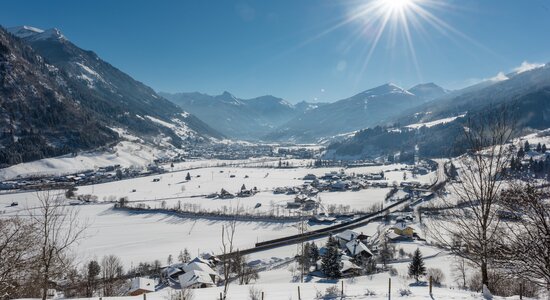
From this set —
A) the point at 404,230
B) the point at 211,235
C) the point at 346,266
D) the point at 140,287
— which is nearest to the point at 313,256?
the point at 346,266

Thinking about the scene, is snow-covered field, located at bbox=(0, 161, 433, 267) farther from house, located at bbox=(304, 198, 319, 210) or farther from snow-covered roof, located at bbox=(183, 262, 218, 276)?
snow-covered roof, located at bbox=(183, 262, 218, 276)

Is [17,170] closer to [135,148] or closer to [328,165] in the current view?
[135,148]

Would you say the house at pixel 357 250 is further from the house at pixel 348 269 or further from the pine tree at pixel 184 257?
the pine tree at pixel 184 257

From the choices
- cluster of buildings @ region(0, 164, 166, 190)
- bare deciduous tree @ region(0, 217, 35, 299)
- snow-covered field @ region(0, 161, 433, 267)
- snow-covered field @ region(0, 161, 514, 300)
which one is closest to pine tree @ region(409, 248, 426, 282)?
snow-covered field @ region(0, 161, 514, 300)

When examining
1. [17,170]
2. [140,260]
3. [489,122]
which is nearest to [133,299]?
[489,122]

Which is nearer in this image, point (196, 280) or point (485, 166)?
point (485, 166)

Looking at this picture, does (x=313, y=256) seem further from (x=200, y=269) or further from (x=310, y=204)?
(x=310, y=204)

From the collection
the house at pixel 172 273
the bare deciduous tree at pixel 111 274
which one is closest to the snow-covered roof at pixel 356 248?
the house at pixel 172 273

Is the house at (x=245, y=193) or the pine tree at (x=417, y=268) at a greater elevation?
the house at (x=245, y=193)
